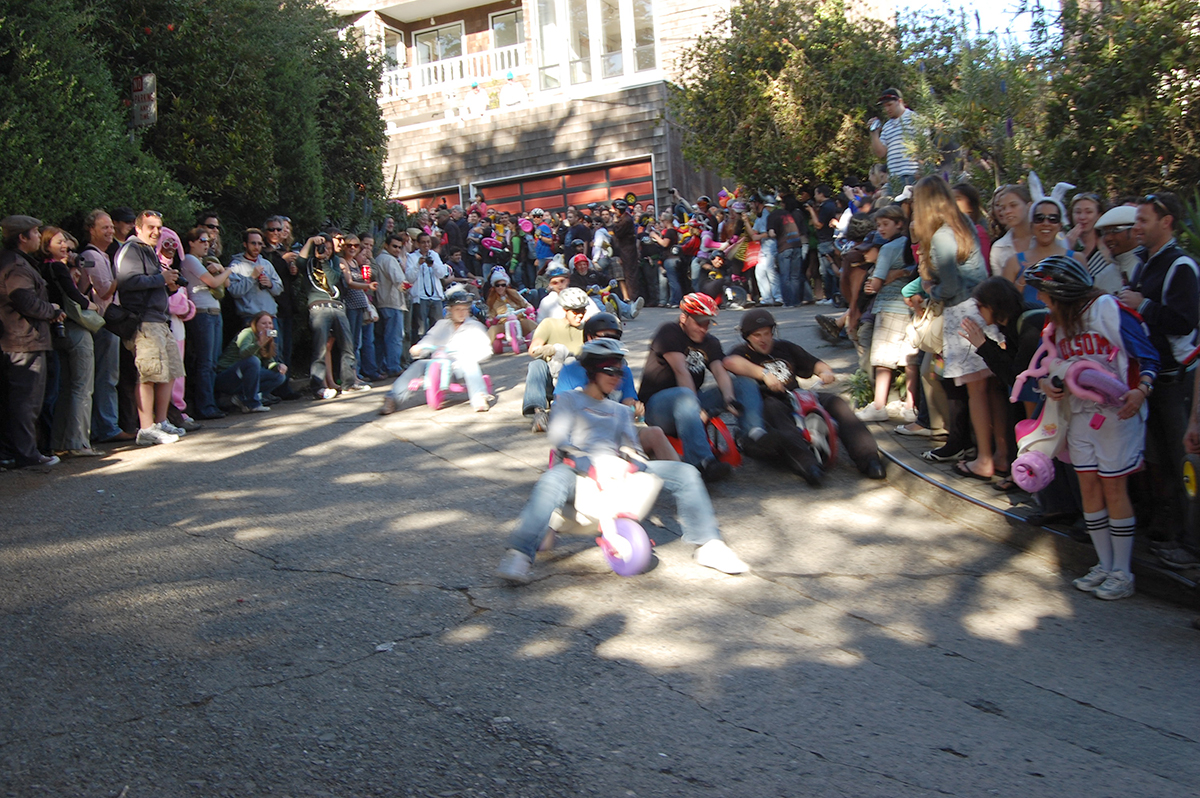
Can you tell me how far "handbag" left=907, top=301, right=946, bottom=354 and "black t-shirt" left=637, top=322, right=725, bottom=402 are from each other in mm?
1495

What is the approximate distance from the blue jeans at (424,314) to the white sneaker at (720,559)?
940 centimetres

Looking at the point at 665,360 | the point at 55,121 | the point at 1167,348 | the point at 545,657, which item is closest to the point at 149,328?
the point at 55,121

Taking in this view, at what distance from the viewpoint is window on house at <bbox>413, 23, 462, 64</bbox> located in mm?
31094

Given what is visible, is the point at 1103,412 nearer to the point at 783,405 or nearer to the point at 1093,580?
the point at 1093,580

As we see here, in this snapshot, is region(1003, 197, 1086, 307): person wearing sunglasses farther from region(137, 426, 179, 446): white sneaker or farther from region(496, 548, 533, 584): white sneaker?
region(137, 426, 179, 446): white sneaker

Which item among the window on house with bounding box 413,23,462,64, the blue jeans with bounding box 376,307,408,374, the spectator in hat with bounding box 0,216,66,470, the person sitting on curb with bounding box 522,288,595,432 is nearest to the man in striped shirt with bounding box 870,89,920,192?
the person sitting on curb with bounding box 522,288,595,432

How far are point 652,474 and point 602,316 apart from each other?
4.91 ft

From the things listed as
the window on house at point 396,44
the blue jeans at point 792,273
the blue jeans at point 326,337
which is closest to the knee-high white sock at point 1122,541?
the blue jeans at point 326,337

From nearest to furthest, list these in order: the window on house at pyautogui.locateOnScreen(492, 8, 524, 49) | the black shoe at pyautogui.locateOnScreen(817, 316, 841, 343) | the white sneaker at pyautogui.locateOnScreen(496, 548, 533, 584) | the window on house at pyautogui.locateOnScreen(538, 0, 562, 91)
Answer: the white sneaker at pyautogui.locateOnScreen(496, 548, 533, 584), the black shoe at pyautogui.locateOnScreen(817, 316, 841, 343), the window on house at pyautogui.locateOnScreen(538, 0, 562, 91), the window on house at pyautogui.locateOnScreen(492, 8, 524, 49)

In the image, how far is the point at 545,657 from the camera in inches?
173

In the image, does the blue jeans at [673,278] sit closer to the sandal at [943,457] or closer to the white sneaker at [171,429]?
the white sneaker at [171,429]

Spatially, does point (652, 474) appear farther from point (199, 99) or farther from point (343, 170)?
point (343, 170)

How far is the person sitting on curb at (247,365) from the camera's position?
10188mm

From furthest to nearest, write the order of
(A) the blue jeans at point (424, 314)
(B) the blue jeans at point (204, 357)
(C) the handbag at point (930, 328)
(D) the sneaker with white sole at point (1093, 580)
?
(A) the blue jeans at point (424, 314)
(B) the blue jeans at point (204, 357)
(C) the handbag at point (930, 328)
(D) the sneaker with white sole at point (1093, 580)
